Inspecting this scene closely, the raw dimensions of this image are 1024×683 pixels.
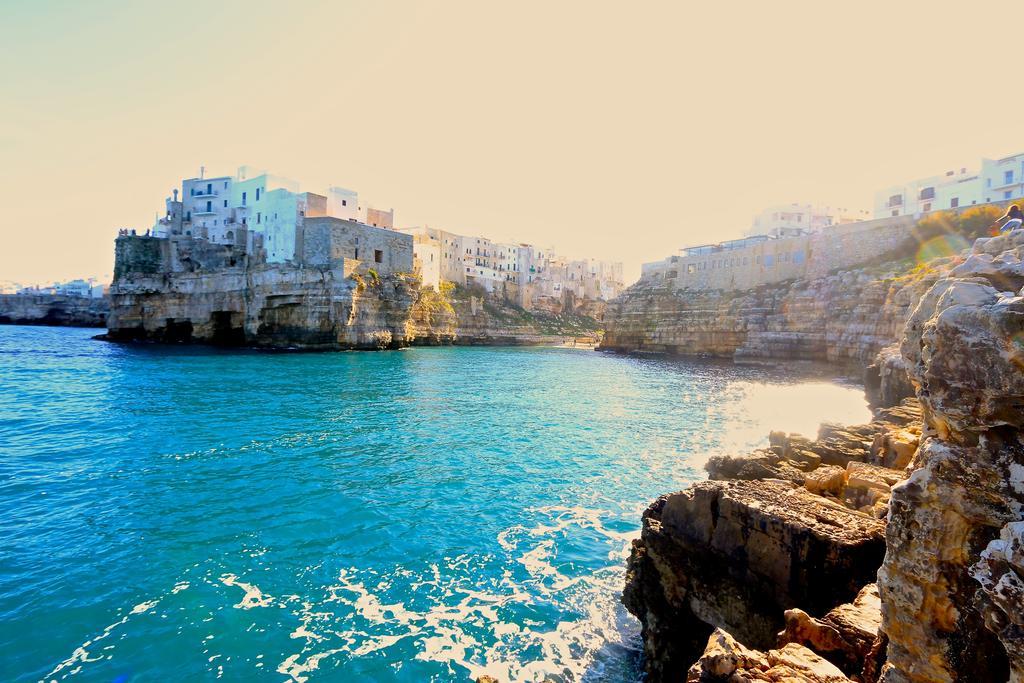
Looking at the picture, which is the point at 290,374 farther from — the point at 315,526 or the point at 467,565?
the point at 467,565

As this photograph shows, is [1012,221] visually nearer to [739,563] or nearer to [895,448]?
[895,448]

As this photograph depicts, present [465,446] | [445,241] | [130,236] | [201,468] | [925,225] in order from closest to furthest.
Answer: [201,468] → [465,446] → [925,225] → [130,236] → [445,241]

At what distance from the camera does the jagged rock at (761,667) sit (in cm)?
353

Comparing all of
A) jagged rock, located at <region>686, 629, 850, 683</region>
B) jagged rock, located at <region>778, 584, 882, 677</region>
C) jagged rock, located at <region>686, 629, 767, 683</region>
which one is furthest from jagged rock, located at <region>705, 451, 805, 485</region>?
jagged rock, located at <region>686, 629, 767, 683</region>

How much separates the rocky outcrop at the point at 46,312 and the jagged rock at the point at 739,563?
116905 millimetres

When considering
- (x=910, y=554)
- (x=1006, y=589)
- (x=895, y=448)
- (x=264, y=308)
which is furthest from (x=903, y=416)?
(x=264, y=308)

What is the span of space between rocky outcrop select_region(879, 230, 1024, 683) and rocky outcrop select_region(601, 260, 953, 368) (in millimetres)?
24574

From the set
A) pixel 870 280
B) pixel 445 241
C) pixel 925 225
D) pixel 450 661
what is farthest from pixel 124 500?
pixel 445 241

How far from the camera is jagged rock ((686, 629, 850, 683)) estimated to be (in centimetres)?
353

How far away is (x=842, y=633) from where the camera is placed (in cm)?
412

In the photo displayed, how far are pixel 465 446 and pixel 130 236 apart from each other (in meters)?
66.3

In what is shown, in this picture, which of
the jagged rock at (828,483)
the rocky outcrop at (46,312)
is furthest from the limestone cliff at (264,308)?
the jagged rock at (828,483)

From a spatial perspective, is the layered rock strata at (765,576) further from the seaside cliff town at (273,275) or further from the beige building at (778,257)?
the seaside cliff town at (273,275)

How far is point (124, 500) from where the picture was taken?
10.8m
